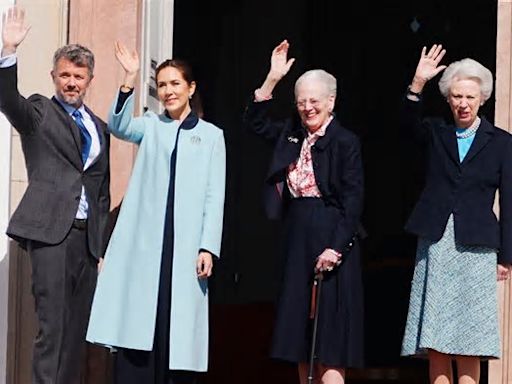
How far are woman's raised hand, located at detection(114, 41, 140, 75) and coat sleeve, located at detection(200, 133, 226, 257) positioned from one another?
49cm

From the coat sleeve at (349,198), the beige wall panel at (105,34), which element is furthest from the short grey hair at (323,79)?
the beige wall panel at (105,34)

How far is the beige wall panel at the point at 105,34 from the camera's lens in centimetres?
805

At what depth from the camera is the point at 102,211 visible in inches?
290

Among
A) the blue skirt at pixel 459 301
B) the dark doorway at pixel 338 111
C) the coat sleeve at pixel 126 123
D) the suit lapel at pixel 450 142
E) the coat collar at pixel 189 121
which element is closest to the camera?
the blue skirt at pixel 459 301

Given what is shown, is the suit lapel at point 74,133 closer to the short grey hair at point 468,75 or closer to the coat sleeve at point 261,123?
the coat sleeve at point 261,123

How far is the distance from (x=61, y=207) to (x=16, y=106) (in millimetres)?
491

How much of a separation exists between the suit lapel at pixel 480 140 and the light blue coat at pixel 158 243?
1099 mm

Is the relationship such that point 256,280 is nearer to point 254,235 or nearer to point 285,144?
point 254,235

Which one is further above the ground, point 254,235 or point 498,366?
point 254,235

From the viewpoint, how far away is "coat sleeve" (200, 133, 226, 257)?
7.19m

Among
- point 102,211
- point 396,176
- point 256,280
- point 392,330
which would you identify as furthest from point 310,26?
point 102,211

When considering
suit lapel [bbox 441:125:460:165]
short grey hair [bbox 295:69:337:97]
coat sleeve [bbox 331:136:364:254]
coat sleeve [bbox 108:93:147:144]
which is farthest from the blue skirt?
coat sleeve [bbox 108:93:147:144]

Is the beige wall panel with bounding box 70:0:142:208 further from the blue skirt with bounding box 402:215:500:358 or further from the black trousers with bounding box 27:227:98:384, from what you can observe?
the blue skirt with bounding box 402:215:500:358

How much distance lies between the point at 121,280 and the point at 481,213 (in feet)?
5.23
